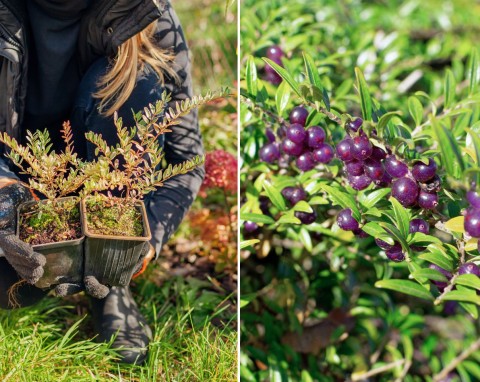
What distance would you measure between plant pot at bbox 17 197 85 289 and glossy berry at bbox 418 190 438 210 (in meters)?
0.63

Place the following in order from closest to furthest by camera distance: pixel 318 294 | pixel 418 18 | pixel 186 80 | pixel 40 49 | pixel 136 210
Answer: pixel 136 210 → pixel 40 49 → pixel 186 80 → pixel 318 294 → pixel 418 18

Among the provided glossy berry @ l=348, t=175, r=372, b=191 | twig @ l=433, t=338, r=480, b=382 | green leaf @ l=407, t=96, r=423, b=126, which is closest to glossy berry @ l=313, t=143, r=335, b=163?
glossy berry @ l=348, t=175, r=372, b=191

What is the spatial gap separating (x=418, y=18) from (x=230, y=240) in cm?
167

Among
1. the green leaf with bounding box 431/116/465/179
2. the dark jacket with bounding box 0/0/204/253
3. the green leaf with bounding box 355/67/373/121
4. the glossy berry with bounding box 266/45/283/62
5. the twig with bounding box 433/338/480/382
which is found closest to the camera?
the green leaf with bounding box 431/116/465/179

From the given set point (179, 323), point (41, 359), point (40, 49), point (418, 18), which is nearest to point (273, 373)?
point (179, 323)

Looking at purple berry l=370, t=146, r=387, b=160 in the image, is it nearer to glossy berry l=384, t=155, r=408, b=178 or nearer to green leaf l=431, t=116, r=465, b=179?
glossy berry l=384, t=155, r=408, b=178

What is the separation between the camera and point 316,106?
123 cm

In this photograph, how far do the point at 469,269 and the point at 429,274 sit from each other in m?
0.06

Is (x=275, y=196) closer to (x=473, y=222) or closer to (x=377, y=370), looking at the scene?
(x=473, y=222)

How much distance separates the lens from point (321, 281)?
186cm

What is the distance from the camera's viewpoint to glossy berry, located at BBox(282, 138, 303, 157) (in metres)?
A: 1.39

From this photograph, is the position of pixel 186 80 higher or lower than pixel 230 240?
higher

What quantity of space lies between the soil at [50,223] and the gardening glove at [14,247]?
0.02 m

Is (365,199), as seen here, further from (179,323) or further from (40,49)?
(40,49)
